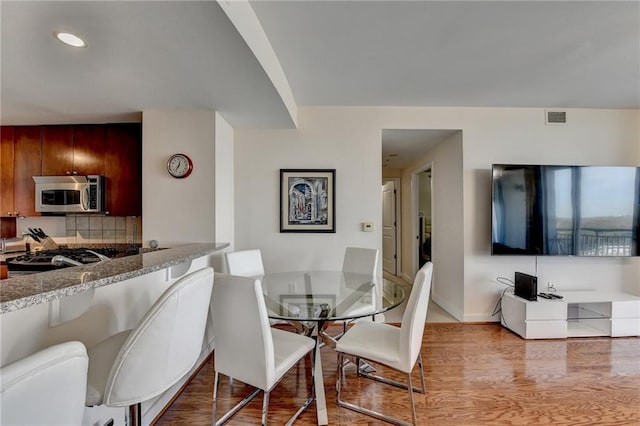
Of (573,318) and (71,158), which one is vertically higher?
(71,158)

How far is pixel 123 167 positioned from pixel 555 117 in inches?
193

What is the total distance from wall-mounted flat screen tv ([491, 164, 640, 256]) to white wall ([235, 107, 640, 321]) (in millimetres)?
222

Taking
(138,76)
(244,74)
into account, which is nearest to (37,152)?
(138,76)

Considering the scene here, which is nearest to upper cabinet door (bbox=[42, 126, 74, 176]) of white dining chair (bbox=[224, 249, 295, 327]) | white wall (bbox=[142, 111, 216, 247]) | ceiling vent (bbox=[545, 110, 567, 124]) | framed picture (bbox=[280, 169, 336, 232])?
white wall (bbox=[142, 111, 216, 247])

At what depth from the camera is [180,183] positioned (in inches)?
102

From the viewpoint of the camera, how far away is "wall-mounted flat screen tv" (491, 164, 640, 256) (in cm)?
296

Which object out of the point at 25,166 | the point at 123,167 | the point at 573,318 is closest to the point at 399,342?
the point at 573,318

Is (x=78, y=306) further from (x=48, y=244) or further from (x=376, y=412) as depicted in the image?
(x=48, y=244)

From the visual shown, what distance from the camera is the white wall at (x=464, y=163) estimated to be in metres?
3.14

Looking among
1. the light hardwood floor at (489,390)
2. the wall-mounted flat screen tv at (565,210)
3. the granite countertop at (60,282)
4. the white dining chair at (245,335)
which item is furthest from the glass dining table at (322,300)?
the wall-mounted flat screen tv at (565,210)

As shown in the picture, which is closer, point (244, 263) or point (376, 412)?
point (376, 412)

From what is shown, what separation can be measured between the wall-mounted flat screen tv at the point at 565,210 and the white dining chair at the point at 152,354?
3071 millimetres

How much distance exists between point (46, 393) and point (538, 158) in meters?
4.16

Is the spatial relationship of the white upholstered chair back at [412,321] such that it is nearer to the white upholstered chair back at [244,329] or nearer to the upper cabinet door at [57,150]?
the white upholstered chair back at [244,329]
